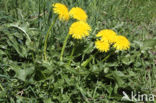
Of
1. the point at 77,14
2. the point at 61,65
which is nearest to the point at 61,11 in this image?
the point at 77,14

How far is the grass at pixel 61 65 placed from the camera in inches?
64.3

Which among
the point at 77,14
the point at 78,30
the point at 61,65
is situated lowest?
the point at 61,65

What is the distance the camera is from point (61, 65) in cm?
163

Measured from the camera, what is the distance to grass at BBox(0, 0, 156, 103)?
64.3 inches

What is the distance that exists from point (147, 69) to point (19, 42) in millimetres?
1289

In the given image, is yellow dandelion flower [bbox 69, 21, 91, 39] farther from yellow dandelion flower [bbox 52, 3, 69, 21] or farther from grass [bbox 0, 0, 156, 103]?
grass [bbox 0, 0, 156, 103]

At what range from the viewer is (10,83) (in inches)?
64.1

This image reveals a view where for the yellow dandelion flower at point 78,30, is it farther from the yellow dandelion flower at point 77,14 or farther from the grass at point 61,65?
the grass at point 61,65

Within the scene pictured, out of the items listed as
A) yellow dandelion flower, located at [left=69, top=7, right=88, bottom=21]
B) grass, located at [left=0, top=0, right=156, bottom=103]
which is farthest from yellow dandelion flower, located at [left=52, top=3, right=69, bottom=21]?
grass, located at [left=0, top=0, right=156, bottom=103]

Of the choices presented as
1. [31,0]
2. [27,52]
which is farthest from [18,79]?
[31,0]

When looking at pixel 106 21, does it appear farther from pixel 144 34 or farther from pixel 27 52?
pixel 27 52

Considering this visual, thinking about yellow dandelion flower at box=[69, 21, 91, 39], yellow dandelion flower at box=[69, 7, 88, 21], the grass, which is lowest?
the grass

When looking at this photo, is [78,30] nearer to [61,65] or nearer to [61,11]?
[61,11]

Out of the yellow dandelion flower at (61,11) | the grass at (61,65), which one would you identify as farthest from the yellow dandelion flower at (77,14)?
the grass at (61,65)
